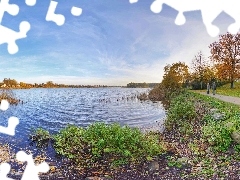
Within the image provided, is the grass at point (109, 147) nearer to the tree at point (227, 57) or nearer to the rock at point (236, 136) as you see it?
the rock at point (236, 136)

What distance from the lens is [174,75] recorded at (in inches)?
1738

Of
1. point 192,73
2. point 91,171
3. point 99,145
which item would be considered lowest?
point 91,171

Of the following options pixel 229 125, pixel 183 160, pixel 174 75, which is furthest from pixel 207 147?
pixel 174 75

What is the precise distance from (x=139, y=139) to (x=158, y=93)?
35.5m

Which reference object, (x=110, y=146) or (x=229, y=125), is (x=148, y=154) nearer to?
(x=110, y=146)

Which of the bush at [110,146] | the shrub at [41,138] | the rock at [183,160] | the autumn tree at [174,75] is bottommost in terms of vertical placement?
the shrub at [41,138]

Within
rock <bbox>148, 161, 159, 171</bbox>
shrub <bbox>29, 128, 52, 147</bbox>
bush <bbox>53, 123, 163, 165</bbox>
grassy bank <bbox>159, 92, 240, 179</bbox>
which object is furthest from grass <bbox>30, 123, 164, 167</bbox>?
shrub <bbox>29, 128, 52, 147</bbox>

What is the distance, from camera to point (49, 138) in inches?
621

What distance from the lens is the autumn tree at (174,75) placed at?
44.0m

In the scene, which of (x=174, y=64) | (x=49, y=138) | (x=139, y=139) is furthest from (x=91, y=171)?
(x=174, y=64)

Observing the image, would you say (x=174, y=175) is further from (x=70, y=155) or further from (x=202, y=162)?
(x=70, y=155)

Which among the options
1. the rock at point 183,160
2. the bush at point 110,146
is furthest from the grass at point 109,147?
the rock at point 183,160

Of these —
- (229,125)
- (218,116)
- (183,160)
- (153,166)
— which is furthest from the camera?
(218,116)

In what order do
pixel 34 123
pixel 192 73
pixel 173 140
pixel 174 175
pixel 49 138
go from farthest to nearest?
pixel 192 73, pixel 34 123, pixel 49 138, pixel 173 140, pixel 174 175
